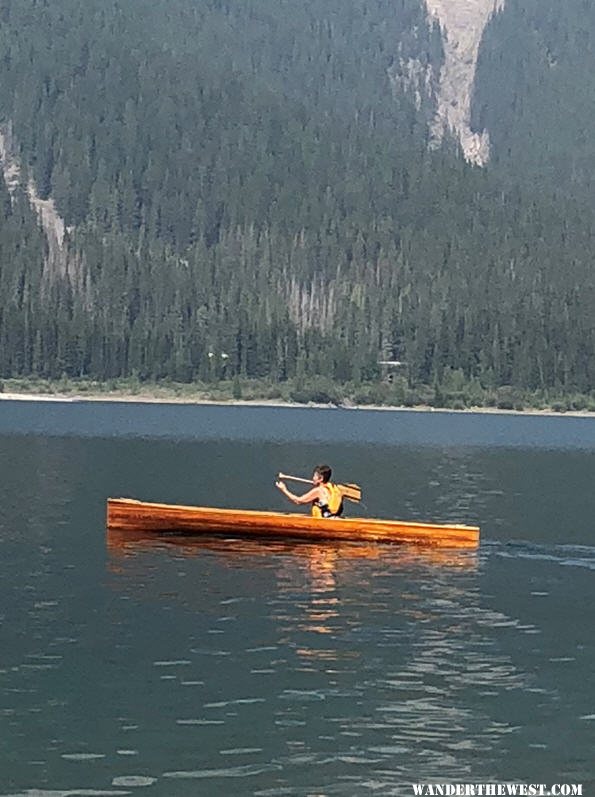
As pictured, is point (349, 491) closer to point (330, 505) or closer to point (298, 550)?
point (330, 505)

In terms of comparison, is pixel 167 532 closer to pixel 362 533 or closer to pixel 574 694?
pixel 362 533

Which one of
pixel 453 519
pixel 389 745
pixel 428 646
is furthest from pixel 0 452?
pixel 389 745

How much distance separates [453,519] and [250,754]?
48.3 meters

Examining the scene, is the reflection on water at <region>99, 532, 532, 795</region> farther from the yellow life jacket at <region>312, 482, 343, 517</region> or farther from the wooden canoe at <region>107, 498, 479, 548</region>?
the yellow life jacket at <region>312, 482, 343, 517</region>

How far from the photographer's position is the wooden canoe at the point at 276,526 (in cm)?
6297

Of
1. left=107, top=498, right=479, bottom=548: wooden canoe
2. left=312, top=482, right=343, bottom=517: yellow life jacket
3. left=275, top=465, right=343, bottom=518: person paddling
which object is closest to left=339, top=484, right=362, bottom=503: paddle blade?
left=275, top=465, right=343, bottom=518: person paddling

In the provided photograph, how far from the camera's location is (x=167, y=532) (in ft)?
216

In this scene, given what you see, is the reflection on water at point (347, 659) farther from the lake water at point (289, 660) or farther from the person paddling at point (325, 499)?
the person paddling at point (325, 499)

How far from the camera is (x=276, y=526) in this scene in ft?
209

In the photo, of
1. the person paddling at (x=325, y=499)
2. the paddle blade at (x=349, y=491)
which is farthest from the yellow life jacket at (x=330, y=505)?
the paddle blade at (x=349, y=491)

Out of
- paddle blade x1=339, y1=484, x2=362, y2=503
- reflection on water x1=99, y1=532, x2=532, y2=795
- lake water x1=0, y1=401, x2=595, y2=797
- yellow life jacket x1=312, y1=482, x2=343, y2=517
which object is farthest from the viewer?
paddle blade x1=339, y1=484, x2=362, y2=503

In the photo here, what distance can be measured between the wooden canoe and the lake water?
604 millimetres

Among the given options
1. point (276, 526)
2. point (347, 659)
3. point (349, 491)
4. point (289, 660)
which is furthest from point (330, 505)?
point (289, 660)

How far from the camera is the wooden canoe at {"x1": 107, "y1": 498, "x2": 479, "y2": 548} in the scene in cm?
6297
